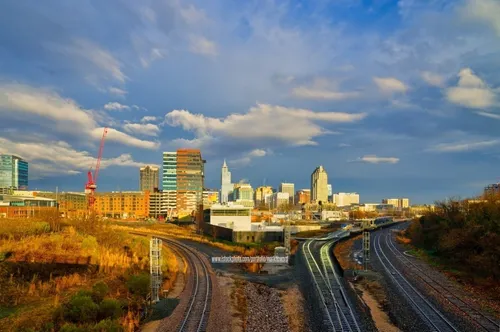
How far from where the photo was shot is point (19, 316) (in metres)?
18.8

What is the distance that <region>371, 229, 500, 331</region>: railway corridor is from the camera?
20141 mm

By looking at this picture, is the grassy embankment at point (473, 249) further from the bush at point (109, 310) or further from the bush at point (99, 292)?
the bush at point (99, 292)

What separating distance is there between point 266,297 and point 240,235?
3493 cm

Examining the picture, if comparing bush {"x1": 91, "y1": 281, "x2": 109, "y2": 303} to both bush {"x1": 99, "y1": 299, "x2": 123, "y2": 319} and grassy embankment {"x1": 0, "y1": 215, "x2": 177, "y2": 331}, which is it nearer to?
grassy embankment {"x1": 0, "y1": 215, "x2": 177, "y2": 331}

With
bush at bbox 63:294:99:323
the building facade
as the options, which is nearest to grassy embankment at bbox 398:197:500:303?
bush at bbox 63:294:99:323

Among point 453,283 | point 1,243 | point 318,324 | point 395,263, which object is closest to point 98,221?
point 1,243

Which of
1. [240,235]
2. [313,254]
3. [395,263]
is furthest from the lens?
[240,235]

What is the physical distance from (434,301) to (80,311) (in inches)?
900

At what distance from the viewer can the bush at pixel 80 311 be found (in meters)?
18.8

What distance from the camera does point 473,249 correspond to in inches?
1307

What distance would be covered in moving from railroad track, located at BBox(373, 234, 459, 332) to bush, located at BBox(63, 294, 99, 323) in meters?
18.9

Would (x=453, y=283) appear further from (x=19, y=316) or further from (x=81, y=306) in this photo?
(x=19, y=316)

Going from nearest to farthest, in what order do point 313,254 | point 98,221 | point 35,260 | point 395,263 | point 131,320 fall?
1. point 131,320
2. point 35,260
3. point 395,263
4. point 98,221
5. point 313,254

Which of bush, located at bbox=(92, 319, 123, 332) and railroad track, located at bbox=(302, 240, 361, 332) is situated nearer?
bush, located at bbox=(92, 319, 123, 332)
